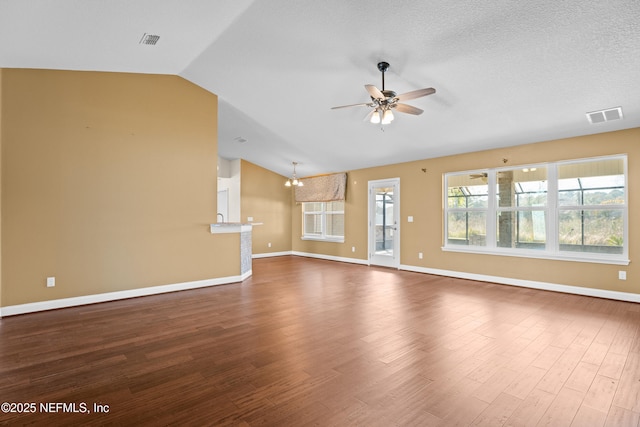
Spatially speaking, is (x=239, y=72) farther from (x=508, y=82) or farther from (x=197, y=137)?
(x=508, y=82)

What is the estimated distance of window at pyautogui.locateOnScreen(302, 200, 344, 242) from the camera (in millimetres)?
8565

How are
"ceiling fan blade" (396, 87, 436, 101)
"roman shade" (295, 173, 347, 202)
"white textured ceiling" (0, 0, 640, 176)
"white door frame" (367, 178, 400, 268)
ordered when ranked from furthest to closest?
"roman shade" (295, 173, 347, 202) < "white door frame" (367, 178, 400, 268) < "ceiling fan blade" (396, 87, 436, 101) < "white textured ceiling" (0, 0, 640, 176)

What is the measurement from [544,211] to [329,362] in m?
4.60

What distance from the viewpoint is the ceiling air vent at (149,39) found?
11.4ft

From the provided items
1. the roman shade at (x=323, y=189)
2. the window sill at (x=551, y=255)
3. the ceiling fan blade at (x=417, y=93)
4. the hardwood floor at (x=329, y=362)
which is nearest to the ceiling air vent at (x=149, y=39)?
the ceiling fan blade at (x=417, y=93)

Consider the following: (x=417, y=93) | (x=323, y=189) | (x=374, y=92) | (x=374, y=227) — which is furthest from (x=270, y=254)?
(x=417, y=93)

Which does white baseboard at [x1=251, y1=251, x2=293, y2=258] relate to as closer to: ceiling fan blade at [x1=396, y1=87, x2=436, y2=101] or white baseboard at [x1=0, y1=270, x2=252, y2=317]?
white baseboard at [x1=0, y1=270, x2=252, y2=317]

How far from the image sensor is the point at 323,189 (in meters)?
8.70

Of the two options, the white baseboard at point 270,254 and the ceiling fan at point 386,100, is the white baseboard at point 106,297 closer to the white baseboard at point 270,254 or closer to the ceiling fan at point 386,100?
the white baseboard at point 270,254

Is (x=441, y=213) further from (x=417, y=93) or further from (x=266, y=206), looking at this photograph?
(x=266, y=206)

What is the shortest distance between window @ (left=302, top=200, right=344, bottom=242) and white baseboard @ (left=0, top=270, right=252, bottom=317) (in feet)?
12.1

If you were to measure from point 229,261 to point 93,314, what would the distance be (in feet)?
6.91

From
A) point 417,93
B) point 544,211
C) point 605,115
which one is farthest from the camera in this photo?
point 544,211

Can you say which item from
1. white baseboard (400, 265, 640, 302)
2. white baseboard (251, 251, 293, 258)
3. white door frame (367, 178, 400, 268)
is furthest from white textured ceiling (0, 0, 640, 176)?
white baseboard (251, 251, 293, 258)
